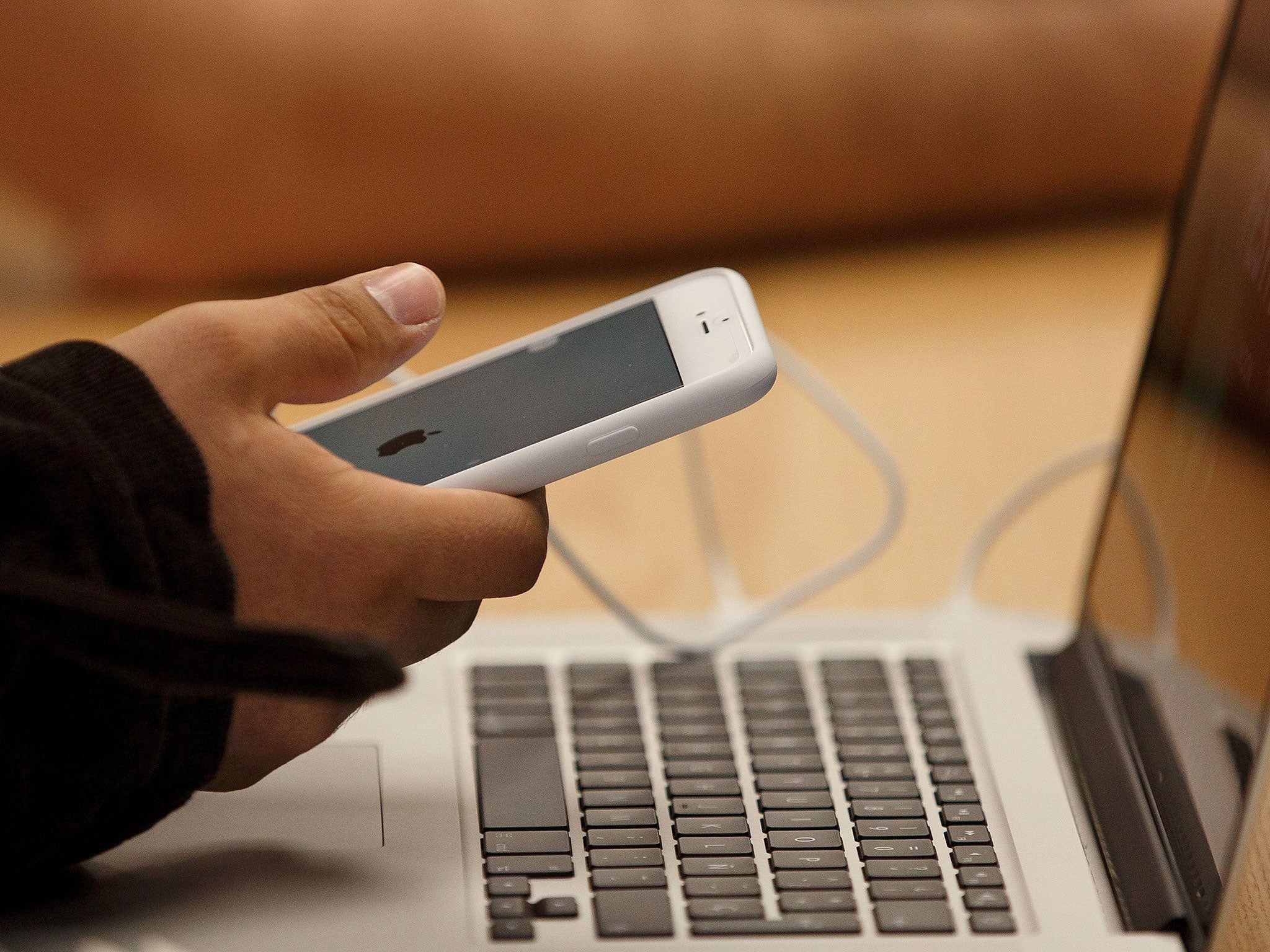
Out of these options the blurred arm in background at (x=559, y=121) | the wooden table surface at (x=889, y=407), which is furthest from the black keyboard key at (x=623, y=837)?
the blurred arm in background at (x=559, y=121)

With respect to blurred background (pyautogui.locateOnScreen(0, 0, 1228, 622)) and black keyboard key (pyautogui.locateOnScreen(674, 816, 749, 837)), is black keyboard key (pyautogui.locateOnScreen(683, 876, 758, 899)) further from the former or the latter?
blurred background (pyautogui.locateOnScreen(0, 0, 1228, 622))

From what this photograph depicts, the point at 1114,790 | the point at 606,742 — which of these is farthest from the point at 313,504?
the point at 1114,790

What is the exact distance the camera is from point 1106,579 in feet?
1.46

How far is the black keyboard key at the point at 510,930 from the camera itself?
1.04 ft

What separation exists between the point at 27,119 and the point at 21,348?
16cm

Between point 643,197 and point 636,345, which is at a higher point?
point 643,197

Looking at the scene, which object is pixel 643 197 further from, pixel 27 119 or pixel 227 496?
pixel 227 496

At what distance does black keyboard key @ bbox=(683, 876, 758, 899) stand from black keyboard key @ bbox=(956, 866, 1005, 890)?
53 millimetres

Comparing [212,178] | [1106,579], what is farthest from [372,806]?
[212,178]

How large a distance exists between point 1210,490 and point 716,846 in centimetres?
17

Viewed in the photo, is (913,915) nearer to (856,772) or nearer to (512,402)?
(856,772)

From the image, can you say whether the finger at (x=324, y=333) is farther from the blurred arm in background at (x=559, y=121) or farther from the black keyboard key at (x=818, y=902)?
the blurred arm in background at (x=559, y=121)

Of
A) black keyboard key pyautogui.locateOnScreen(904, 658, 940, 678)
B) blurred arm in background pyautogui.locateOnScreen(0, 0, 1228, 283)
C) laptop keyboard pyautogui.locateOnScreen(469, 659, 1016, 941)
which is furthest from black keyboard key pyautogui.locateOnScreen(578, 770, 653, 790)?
blurred arm in background pyautogui.locateOnScreen(0, 0, 1228, 283)

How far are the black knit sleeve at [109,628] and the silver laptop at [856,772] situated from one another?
44 mm
